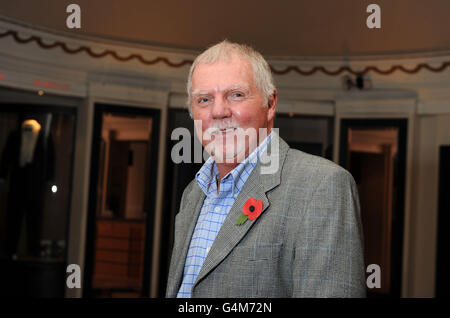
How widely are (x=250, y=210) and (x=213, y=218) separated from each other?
0.48 feet

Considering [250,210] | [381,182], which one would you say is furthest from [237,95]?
[381,182]

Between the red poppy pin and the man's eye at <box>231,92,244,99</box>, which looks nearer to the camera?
the red poppy pin

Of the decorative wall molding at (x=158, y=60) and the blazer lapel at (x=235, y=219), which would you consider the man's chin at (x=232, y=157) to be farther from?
the decorative wall molding at (x=158, y=60)

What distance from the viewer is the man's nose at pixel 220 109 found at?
50.6 inches

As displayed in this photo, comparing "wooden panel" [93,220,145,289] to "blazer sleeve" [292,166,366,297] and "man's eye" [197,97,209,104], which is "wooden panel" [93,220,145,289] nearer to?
"man's eye" [197,97,209,104]

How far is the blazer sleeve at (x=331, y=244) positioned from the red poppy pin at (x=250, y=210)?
0.11 meters

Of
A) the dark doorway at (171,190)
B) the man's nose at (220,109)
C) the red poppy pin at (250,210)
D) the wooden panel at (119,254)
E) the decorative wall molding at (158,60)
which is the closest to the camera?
the red poppy pin at (250,210)

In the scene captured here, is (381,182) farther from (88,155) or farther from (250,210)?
(250,210)

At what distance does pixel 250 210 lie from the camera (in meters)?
1.19

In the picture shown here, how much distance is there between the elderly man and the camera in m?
1.09

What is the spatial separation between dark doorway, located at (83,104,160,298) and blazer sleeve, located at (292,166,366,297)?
408cm

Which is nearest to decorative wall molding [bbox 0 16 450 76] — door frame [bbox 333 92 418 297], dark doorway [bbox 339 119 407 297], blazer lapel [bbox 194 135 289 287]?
door frame [bbox 333 92 418 297]

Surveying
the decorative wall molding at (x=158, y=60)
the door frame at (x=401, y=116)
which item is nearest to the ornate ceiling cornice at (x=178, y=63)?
the decorative wall molding at (x=158, y=60)

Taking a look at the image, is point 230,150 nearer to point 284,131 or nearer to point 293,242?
point 293,242
